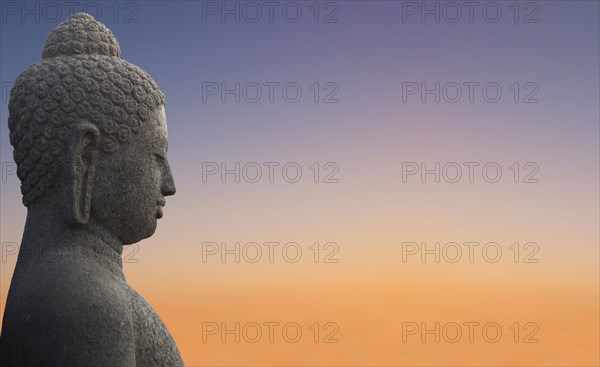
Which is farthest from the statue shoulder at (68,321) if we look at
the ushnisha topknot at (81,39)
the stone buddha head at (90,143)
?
the ushnisha topknot at (81,39)

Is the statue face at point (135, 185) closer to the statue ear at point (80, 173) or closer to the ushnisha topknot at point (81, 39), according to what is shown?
the statue ear at point (80, 173)

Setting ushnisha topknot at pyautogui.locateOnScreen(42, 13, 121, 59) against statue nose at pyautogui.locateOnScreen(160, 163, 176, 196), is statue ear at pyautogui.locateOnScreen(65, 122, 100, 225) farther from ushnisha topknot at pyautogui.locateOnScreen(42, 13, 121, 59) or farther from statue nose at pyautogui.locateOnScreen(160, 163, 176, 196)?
ushnisha topknot at pyautogui.locateOnScreen(42, 13, 121, 59)

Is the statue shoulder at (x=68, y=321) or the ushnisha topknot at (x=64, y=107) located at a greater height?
the ushnisha topknot at (x=64, y=107)

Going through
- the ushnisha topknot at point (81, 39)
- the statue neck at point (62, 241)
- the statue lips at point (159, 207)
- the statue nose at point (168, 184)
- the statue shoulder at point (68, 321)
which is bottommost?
the statue shoulder at point (68, 321)

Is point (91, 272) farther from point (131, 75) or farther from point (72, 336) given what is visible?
point (131, 75)

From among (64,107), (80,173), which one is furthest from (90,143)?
(64,107)

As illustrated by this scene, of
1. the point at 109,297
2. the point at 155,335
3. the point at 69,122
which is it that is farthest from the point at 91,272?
the point at 69,122

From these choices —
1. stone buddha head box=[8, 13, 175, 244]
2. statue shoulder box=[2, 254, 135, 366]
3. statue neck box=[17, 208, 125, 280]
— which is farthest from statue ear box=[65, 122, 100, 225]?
statue shoulder box=[2, 254, 135, 366]

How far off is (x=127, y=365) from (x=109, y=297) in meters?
0.57

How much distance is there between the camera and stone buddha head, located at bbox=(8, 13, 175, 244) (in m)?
7.15

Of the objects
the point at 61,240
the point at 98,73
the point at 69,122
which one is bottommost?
the point at 61,240

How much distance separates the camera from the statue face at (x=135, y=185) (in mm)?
7250

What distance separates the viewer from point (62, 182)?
283 inches

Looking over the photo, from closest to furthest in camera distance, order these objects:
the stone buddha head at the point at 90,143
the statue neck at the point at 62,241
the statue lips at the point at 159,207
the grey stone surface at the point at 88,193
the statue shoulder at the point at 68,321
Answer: the statue shoulder at the point at 68,321 < the grey stone surface at the point at 88,193 < the statue neck at the point at 62,241 < the stone buddha head at the point at 90,143 < the statue lips at the point at 159,207
